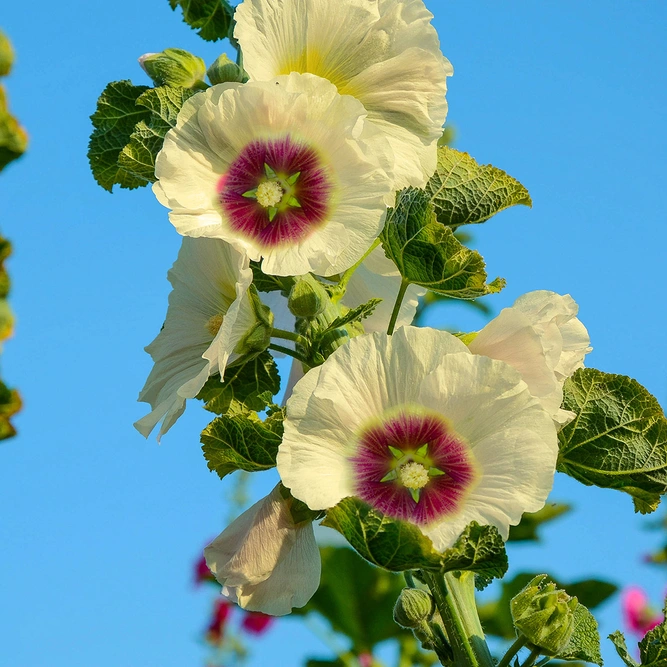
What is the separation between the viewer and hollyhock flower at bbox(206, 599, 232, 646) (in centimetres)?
487

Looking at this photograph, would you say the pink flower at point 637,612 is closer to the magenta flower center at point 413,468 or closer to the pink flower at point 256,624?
the pink flower at point 256,624

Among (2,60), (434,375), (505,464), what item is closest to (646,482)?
(505,464)

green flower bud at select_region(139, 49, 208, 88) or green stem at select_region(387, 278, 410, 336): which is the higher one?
green flower bud at select_region(139, 49, 208, 88)

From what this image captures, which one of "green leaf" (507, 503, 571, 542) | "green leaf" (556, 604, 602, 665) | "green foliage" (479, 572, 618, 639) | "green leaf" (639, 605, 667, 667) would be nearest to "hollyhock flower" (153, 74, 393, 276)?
"green leaf" (556, 604, 602, 665)

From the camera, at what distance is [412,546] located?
1338 millimetres

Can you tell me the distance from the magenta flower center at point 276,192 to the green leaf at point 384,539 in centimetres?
50

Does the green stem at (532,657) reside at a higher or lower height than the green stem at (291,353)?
lower

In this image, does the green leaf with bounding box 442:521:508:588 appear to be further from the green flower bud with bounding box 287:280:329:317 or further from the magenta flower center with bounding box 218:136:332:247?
the magenta flower center with bounding box 218:136:332:247

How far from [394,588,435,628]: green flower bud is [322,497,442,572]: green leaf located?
18cm

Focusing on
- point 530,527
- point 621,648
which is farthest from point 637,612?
point 621,648

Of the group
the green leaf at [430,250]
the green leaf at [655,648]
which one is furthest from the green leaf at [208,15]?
the green leaf at [655,648]

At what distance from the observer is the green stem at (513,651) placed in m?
1.50

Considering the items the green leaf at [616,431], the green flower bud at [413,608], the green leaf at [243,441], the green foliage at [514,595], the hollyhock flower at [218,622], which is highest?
the hollyhock flower at [218,622]

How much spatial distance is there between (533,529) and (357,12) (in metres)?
2.30
